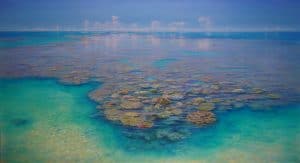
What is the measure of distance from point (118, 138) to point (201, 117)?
3380 millimetres

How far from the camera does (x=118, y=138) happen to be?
10.2 metres

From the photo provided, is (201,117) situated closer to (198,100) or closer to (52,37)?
(198,100)

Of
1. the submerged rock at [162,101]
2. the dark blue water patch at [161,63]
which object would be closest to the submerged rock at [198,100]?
the submerged rock at [162,101]

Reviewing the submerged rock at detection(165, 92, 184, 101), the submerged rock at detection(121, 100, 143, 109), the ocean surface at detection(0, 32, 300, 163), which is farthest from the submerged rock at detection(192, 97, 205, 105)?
the submerged rock at detection(121, 100, 143, 109)

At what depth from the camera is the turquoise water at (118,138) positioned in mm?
9133

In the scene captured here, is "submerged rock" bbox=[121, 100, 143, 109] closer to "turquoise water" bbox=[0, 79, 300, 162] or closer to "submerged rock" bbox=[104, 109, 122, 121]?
"submerged rock" bbox=[104, 109, 122, 121]

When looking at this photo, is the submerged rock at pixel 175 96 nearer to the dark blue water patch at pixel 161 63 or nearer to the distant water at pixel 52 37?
the dark blue water patch at pixel 161 63

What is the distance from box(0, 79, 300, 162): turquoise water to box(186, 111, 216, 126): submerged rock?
340mm

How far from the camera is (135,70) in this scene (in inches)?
884

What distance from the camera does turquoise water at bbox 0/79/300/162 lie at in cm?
913

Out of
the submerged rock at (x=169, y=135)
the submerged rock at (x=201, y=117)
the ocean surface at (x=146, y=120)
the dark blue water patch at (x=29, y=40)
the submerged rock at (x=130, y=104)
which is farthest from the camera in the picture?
the dark blue water patch at (x=29, y=40)

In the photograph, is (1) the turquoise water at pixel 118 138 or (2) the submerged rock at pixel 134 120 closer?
(1) the turquoise water at pixel 118 138

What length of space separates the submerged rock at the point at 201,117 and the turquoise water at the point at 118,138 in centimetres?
34

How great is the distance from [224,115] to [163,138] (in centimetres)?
323
